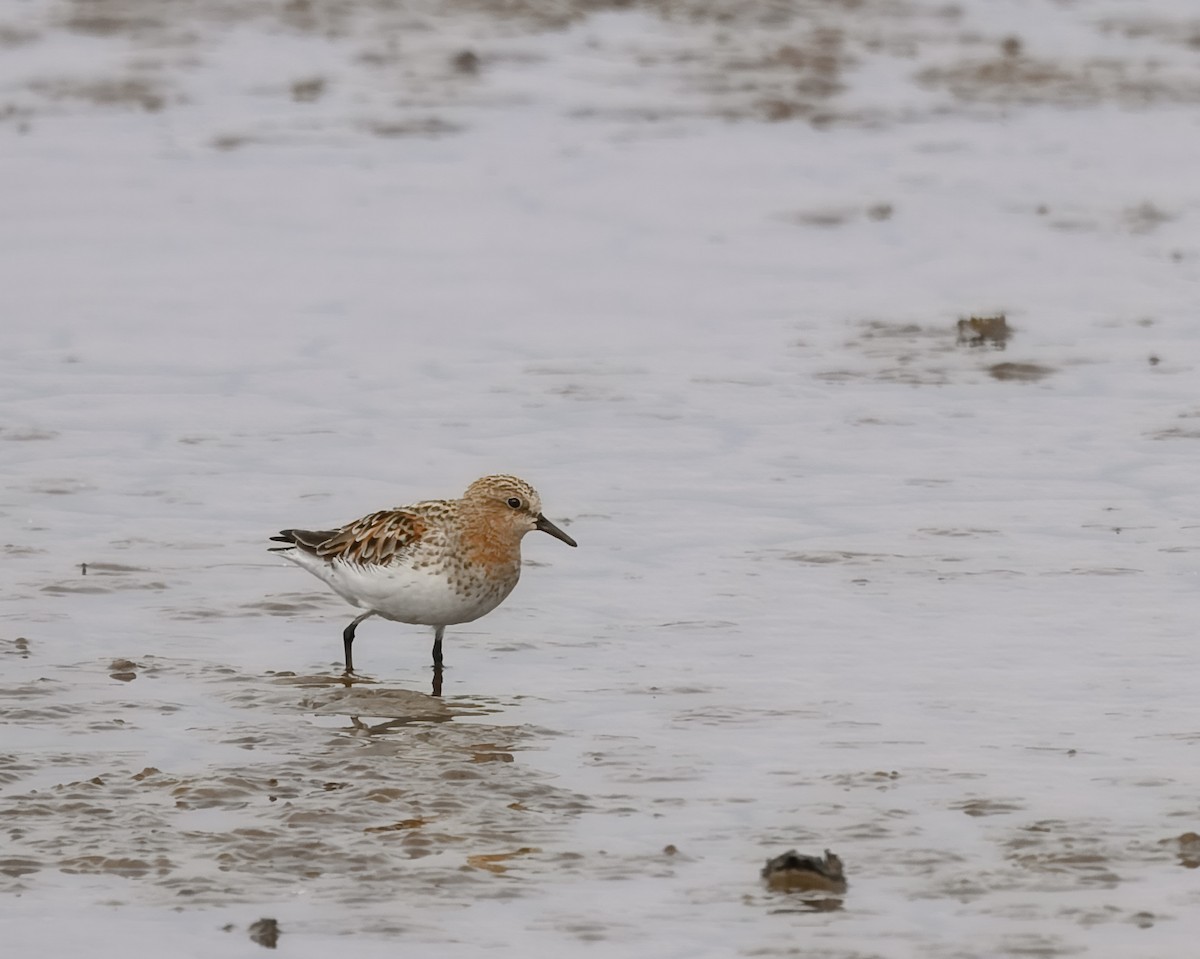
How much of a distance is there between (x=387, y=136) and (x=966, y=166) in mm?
6445

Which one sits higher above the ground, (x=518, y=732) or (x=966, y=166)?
(x=966, y=166)

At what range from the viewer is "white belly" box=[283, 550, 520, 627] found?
11.6 meters

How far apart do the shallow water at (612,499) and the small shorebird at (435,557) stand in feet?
1.30

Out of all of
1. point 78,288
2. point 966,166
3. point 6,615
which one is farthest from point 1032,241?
point 6,615

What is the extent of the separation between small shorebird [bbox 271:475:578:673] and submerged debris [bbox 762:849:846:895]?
11.1 ft

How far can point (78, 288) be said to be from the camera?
64.6 feet

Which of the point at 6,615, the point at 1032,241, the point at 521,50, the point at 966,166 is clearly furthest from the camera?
the point at 521,50

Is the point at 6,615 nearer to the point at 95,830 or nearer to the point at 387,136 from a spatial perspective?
the point at 95,830

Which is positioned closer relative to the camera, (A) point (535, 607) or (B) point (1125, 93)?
(A) point (535, 607)

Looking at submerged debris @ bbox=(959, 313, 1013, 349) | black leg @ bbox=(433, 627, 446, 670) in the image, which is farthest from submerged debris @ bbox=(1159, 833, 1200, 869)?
submerged debris @ bbox=(959, 313, 1013, 349)

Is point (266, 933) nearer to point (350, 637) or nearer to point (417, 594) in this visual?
point (417, 594)

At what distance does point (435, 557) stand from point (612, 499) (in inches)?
127

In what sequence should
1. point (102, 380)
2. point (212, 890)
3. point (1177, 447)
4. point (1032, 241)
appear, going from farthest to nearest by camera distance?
1. point (1032, 241)
2. point (102, 380)
3. point (1177, 447)
4. point (212, 890)

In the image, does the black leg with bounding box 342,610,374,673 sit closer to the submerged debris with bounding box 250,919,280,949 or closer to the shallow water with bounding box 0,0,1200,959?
the shallow water with bounding box 0,0,1200,959
